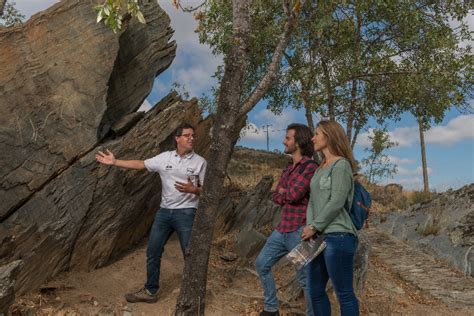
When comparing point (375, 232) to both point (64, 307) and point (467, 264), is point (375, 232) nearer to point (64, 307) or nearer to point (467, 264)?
point (467, 264)

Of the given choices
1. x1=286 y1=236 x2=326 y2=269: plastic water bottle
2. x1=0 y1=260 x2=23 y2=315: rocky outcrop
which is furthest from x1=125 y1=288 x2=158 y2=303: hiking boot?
x1=286 y1=236 x2=326 y2=269: plastic water bottle

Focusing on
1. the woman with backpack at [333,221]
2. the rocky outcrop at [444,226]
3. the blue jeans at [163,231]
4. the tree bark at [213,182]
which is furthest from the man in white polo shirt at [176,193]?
the rocky outcrop at [444,226]

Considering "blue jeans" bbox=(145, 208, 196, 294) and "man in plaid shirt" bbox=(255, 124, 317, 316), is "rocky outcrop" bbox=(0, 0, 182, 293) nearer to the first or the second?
"blue jeans" bbox=(145, 208, 196, 294)

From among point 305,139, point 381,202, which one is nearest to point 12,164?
point 305,139

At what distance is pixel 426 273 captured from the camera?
1256 centimetres

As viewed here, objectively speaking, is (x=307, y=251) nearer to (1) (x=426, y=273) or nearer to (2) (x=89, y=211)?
(2) (x=89, y=211)

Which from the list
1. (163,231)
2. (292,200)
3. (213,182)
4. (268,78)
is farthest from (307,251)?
(268,78)

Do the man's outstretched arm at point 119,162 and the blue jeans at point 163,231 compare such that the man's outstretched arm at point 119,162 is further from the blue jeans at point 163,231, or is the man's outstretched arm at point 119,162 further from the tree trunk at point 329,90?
the tree trunk at point 329,90

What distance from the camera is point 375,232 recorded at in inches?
678

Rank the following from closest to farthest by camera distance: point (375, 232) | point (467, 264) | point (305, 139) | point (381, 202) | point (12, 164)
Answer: point (305, 139), point (12, 164), point (467, 264), point (375, 232), point (381, 202)

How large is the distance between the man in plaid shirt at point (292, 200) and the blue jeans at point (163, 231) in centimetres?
133

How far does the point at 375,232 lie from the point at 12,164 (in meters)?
12.5

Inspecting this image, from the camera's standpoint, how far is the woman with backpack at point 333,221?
5.17 metres

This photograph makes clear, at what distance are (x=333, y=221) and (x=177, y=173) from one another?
291 centimetres
